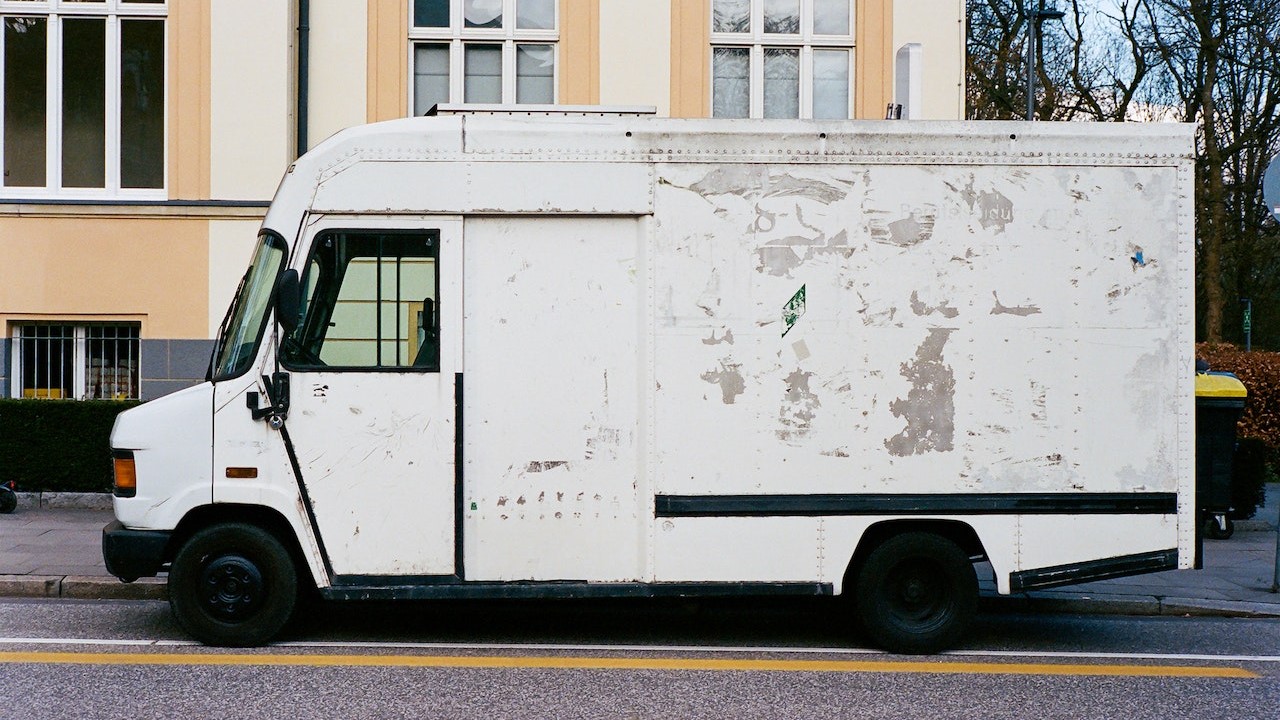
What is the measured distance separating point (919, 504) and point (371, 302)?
3.49 metres

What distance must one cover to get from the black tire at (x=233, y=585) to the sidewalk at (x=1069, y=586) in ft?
6.46

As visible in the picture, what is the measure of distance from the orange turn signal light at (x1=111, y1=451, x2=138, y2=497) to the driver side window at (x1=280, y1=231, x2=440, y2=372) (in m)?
1.21

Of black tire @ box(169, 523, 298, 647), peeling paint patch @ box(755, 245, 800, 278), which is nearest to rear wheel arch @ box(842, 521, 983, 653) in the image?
peeling paint patch @ box(755, 245, 800, 278)

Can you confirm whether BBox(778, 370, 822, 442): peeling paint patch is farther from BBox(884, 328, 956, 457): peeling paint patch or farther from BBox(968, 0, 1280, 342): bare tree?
BBox(968, 0, 1280, 342): bare tree

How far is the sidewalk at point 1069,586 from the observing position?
8.95 m

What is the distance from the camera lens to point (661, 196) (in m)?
7.20

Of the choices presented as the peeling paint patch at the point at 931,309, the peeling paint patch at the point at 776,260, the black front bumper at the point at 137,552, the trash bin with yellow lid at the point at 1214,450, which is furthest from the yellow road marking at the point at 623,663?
the peeling paint patch at the point at 776,260

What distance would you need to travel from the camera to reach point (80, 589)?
29.5 feet

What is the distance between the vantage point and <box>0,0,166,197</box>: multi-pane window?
558 inches

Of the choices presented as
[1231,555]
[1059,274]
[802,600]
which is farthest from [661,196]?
[1231,555]

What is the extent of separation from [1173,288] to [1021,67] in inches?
1015

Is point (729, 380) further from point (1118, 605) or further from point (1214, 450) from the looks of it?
point (1118, 605)

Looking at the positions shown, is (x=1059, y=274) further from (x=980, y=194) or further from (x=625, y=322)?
(x=625, y=322)

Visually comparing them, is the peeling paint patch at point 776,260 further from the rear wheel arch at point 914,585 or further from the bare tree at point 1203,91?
the bare tree at point 1203,91
